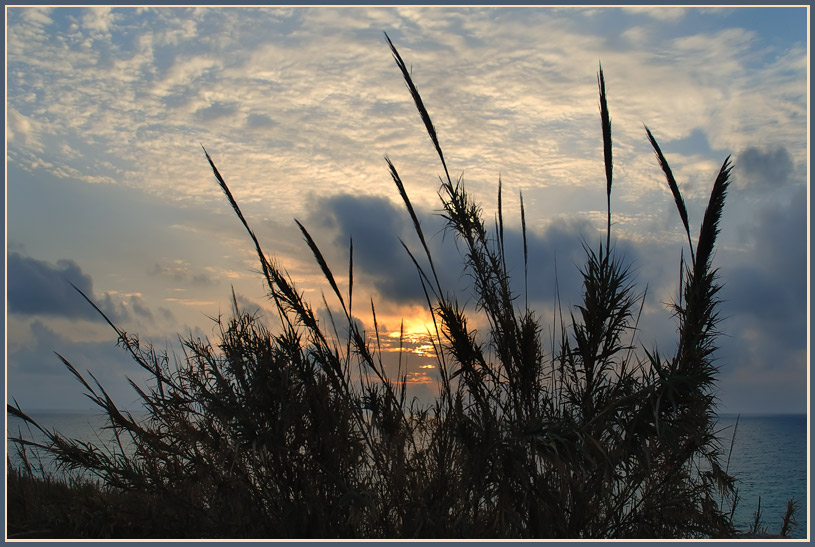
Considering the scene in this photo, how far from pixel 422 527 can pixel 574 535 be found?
0.82 m

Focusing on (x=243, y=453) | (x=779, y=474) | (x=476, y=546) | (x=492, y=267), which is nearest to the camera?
(x=476, y=546)

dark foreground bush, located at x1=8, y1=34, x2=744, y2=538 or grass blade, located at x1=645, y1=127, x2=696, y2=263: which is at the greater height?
grass blade, located at x1=645, y1=127, x2=696, y2=263

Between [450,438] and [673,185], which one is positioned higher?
[673,185]

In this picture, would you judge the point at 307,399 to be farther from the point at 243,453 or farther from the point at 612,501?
the point at 612,501

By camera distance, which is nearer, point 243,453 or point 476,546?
point 476,546

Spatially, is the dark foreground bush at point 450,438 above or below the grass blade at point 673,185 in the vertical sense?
below

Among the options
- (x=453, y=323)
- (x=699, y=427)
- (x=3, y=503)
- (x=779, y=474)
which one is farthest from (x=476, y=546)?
(x=779, y=474)

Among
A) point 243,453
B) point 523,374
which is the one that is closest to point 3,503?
point 243,453

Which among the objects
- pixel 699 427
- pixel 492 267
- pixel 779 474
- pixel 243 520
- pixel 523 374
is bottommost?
pixel 779 474

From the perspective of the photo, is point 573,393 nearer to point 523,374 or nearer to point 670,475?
point 523,374

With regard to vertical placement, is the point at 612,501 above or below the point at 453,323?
below

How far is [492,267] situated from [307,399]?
1.37 metres

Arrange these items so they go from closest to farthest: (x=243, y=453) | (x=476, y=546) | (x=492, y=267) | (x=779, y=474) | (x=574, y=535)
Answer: (x=476, y=546), (x=574, y=535), (x=243, y=453), (x=492, y=267), (x=779, y=474)

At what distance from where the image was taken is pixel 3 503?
131 inches
